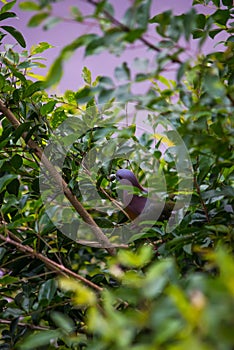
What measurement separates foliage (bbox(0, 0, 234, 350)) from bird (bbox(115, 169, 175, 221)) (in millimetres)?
30

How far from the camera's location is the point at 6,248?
0.84 m

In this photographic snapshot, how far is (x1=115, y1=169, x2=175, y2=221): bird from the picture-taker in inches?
31.9

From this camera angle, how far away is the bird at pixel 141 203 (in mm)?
811

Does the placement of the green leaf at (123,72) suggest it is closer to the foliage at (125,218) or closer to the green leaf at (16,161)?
the foliage at (125,218)

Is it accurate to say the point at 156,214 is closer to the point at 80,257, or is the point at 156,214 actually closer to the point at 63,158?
the point at 63,158

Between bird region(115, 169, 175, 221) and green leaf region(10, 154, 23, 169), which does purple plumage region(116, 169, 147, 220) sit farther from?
green leaf region(10, 154, 23, 169)

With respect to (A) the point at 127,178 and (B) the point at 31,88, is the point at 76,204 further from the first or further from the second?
(B) the point at 31,88

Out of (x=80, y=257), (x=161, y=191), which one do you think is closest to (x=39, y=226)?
(x=161, y=191)

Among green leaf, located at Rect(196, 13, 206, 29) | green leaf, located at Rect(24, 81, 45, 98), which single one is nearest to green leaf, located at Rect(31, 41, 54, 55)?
green leaf, located at Rect(24, 81, 45, 98)

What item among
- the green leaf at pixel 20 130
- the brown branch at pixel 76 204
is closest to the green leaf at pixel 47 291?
the brown branch at pixel 76 204

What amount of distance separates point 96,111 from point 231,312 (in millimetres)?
645

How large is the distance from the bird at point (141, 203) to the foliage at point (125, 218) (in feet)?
0.10

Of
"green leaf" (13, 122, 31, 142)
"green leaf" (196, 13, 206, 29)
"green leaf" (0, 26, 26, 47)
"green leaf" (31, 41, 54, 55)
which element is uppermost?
"green leaf" (0, 26, 26, 47)

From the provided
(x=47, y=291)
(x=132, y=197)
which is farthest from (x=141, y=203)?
(x=47, y=291)
